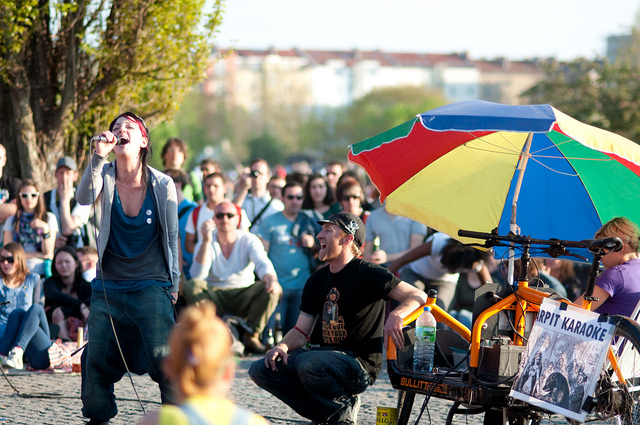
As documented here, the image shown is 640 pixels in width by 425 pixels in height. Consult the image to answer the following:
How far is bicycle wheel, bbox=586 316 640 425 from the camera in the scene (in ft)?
13.9

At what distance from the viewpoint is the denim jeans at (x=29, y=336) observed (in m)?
8.38

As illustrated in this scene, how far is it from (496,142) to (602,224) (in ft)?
3.07

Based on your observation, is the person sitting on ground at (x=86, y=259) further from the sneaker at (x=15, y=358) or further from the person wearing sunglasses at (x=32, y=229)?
the sneaker at (x=15, y=358)

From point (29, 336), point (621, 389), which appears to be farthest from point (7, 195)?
point (621, 389)

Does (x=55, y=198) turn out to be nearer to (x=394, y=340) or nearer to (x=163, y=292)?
(x=163, y=292)

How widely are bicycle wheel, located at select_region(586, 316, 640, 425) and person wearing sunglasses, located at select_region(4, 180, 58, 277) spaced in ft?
22.4

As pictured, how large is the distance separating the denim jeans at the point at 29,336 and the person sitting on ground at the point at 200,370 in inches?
251

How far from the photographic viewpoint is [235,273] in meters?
9.94

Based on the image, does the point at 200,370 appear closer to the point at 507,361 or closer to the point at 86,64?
the point at 507,361

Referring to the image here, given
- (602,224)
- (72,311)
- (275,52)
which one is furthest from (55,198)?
(275,52)

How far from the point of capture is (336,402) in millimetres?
5484

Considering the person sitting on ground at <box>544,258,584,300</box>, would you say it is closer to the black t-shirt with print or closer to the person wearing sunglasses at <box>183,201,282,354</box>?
the person wearing sunglasses at <box>183,201,282,354</box>

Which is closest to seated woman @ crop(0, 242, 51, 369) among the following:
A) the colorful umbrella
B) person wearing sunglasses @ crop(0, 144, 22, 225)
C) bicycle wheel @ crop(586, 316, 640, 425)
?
person wearing sunglasses @ crop(0, 144, 22, 225)

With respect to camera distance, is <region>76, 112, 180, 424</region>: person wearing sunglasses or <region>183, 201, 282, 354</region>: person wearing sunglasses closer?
<region>76, 112, 180, 424</region>: person wearing sunglasses
